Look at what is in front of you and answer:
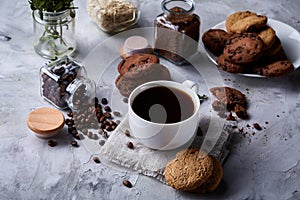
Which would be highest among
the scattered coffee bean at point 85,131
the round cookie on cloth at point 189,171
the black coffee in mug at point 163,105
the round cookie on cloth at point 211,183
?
the black coffee in mug at point 163,105

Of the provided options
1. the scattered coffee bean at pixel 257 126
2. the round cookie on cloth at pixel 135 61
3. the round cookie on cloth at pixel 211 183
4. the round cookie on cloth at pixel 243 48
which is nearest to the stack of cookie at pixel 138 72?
the round cookie on cloth at pixel 135 61

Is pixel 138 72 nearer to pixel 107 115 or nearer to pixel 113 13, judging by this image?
pixel 107 115

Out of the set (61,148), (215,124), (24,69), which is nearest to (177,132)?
(215,124)

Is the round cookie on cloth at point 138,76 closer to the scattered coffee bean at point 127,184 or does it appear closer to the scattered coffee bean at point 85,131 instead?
the scattered coffee bean at point 85,131

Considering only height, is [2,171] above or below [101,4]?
below

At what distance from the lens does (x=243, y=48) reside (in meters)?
1.72

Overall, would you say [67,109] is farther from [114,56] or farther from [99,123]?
[114,56]

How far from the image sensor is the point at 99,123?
160 centimetres

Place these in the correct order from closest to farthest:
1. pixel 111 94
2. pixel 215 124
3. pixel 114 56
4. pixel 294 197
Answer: pixel 294 197, pixel 215 124, pixel 111 94, pixel 114 56

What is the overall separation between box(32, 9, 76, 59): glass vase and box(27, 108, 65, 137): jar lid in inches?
12.3

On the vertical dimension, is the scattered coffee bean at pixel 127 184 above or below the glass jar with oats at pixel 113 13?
below

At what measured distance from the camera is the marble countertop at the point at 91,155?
1423 mm

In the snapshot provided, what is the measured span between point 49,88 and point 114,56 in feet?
0.98

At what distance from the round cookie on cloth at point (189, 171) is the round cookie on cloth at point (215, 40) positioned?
514mm
